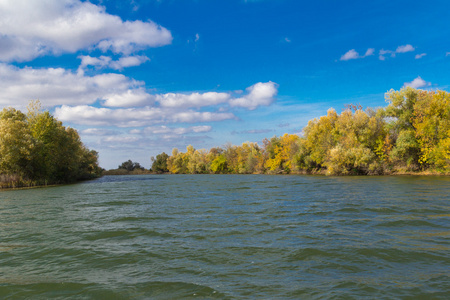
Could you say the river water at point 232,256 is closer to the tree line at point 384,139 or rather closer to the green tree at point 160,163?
the tree line at point 384,139

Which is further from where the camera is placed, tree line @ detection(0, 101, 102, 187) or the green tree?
the green tree

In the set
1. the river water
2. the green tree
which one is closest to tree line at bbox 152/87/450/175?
the river water

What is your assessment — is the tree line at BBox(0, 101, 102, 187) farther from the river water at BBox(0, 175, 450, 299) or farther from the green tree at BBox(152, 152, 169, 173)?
the green tree at BBox(152, 152, 169, 173)

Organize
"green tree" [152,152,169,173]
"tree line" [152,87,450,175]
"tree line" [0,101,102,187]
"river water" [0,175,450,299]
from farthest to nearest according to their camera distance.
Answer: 1. "green tree" [152,152,169,173]
2. "tree line" [152,87,450,175]
3. "tree line" [0,101,102,187]
4. "river water" [0,175,450,299]

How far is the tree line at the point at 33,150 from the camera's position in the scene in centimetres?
3959

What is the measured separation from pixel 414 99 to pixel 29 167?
66.4 metres

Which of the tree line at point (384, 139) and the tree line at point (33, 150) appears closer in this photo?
the tree line at point (33, 150)

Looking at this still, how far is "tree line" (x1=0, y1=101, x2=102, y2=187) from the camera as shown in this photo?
39594 mm

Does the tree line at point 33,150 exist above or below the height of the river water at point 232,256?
above

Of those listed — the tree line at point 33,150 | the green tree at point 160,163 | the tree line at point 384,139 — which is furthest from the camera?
the green tree at point 160,163

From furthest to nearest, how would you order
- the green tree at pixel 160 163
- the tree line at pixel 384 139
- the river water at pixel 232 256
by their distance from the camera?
the green tree at pixel 160 163 → the tree line at pixel 384 139 → the river water at pixel 232 256

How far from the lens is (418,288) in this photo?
19.4 feet

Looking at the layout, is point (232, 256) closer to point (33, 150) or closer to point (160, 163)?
point (33, 150)

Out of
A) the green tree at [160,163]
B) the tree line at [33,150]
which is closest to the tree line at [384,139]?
the tree line at [33,150]
